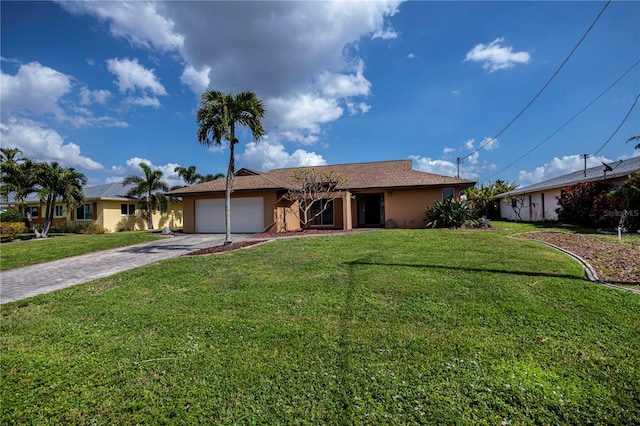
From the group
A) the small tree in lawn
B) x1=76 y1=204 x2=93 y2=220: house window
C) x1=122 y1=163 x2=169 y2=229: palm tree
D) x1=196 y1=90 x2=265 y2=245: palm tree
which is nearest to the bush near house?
the small tree in lawn

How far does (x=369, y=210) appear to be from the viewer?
21.3 meters

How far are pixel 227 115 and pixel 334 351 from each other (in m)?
9.69

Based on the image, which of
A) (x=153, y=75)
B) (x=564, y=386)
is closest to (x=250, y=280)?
(x=564, y=386)

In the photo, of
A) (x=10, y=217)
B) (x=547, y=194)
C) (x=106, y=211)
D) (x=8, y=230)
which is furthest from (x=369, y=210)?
(x=10, y=217)

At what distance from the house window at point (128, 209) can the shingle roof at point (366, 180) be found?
965 centimetres

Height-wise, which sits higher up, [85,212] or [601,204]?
[85,212]

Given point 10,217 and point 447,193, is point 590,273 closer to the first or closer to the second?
point 447,193

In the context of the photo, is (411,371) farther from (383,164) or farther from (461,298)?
(383,164)

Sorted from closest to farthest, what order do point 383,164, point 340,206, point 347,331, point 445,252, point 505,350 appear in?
point 505,350
point 347,331
point 445,252
point 340,206
point 383,164

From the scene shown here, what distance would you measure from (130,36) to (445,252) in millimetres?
13913

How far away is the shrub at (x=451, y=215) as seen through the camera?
16.7 m

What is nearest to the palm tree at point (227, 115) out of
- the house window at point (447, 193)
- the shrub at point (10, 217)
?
the house window at point (447, 193)

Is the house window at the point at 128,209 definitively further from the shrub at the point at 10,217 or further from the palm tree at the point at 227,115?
the palm tree at the point at 227,115

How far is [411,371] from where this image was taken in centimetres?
331
